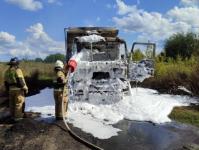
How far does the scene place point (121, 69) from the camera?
13.5 meters

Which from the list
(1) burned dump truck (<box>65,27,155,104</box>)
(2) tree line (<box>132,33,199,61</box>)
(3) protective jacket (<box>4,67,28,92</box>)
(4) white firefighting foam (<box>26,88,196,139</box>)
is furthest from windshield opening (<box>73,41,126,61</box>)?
(2) tree line (<box>132,33,199,61</box>)

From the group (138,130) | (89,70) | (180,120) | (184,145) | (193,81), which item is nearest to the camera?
(184,145)

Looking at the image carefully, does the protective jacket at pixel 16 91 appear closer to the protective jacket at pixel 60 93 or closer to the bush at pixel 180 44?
the protective jacket at pixel 60 93

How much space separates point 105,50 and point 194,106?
399 centimetres

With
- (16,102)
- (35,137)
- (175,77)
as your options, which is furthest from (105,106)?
(175,77)

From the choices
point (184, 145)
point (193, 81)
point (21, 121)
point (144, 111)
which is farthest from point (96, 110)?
point (193, 81)

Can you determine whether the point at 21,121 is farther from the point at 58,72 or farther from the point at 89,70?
the point at 89,70

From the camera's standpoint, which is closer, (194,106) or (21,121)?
(21,121)

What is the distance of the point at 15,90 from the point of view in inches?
441

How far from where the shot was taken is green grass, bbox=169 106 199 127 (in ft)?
39.7

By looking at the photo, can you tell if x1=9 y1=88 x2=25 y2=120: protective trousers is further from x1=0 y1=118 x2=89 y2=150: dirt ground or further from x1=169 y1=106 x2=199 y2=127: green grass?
x1=169 y1=106 x2=199 y2=127: green grass

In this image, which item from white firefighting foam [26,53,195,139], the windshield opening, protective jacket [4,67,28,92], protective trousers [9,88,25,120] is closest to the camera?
protective trousers [9,88,25,120]

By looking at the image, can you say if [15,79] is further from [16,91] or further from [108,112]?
[108,112]

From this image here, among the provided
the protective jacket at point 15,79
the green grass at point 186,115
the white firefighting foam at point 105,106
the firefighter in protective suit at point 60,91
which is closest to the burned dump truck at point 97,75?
the white firefighting foam at point 105,106
